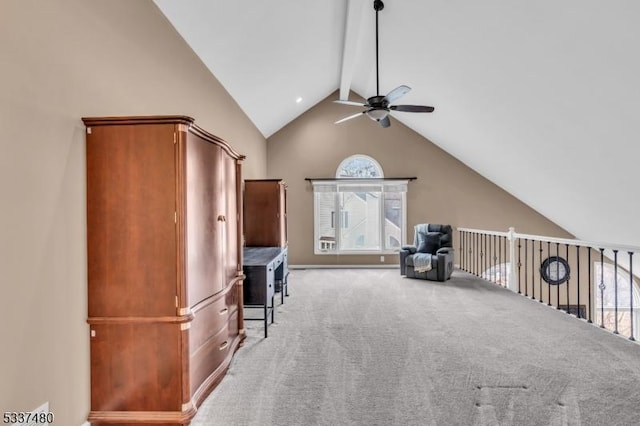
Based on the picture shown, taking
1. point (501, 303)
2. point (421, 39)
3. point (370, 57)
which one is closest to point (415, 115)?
point (370, 57)

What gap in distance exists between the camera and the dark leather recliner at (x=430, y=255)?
19.3 feet

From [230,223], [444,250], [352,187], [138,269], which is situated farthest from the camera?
[352,187]

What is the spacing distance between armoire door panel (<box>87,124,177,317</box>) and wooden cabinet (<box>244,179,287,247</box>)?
3038mm

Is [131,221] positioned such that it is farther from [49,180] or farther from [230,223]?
[230,223]

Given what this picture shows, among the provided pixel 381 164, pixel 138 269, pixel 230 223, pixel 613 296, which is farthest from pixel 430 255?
pixel 138 269

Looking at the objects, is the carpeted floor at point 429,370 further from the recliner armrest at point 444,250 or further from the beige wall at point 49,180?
the recliner armrest at point 444,250

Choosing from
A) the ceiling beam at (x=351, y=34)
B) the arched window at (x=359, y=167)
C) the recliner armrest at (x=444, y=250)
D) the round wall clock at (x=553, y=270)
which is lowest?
the round wall clock at (x=553, y=270)

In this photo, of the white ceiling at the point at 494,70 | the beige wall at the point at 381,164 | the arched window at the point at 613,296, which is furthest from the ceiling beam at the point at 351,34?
the arched window at the point at 613,296

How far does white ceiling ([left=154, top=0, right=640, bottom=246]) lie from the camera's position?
10.1 feet

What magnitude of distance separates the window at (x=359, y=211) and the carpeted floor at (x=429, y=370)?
323cm

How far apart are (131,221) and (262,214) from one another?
3.08 meters

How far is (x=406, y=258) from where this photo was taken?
626 cm

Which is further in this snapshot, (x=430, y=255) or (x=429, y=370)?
(x=430, y=255)

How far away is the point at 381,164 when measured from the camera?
24.8 ft
